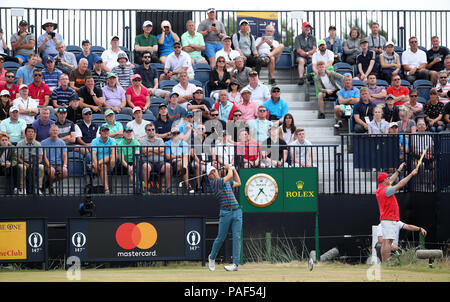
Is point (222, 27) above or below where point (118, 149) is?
above

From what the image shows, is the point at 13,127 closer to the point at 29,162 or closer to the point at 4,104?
the point at 4,104

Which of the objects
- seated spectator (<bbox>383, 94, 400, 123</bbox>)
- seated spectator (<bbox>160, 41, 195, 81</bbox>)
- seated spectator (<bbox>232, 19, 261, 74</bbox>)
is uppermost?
seated spectator (<bbox>232, 19, 261, 74</bbox>)

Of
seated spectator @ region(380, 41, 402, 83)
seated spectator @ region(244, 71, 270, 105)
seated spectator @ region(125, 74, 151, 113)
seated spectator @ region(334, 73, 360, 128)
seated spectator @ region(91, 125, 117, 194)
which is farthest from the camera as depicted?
seated spectator @ region(380, 41, 402, 83)

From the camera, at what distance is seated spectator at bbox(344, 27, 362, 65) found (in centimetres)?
2502

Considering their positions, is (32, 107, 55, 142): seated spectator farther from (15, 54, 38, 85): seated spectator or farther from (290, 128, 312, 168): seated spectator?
(290, 128, 312, 168): seated spectator

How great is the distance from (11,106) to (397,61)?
10.4m

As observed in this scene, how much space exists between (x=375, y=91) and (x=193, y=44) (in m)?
5.07

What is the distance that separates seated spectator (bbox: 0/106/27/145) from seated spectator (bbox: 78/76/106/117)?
1.86 metres

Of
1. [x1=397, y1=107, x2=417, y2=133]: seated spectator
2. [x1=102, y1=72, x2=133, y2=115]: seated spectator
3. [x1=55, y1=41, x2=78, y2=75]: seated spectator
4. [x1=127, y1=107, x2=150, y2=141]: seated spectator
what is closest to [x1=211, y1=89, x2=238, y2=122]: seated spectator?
[x1=127, y1=107, x2=150, y2=141]: seated spectator

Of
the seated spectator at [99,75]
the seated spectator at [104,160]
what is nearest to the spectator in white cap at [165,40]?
the seated spectator at [99,75]
